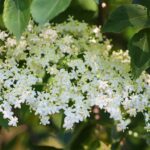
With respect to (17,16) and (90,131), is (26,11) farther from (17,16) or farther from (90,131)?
(90,131)

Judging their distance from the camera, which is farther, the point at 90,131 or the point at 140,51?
the point at 90,131

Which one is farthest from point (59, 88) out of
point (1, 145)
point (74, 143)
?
point (1, 145)

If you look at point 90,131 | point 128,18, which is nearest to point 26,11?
point 128,18

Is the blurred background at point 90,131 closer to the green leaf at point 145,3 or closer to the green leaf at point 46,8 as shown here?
the green leaf at point 145,3

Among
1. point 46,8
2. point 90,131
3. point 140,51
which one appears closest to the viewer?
point 46,8

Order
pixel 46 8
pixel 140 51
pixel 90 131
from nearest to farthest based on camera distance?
1. pixel 46 8
2. pixel 140 51
3. pixel 90 131

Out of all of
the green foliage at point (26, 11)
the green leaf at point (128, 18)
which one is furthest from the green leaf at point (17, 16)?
the green leaf at point (128, 18)
